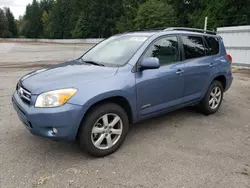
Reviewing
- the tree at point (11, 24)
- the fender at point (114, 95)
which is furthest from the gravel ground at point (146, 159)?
the tree at point (11, 24)

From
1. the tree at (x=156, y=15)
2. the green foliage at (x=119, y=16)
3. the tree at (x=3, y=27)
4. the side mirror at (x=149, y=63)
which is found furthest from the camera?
the tree at (x=3, y=27)

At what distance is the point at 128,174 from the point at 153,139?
104cm

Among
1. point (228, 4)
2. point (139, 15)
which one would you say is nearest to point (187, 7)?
point (139, 15)

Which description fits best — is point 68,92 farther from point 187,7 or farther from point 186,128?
point 187,7

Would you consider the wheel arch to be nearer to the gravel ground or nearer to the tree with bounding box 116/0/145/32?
the gravel ground

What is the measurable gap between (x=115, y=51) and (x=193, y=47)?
1513mm

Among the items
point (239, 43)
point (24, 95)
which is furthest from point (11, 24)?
point (24, 95)

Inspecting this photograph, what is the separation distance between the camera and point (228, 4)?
26625mm

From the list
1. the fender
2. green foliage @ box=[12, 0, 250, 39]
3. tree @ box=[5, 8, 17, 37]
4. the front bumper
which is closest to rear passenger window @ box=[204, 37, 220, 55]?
the fender

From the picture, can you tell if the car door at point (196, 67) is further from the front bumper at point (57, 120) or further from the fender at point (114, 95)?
the front bumper at point (57, 120)

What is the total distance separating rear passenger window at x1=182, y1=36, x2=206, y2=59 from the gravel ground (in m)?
1.26

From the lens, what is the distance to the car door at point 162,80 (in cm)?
345

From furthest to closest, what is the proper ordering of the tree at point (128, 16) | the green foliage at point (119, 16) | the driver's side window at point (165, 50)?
the tree at point (128, 16) < the green foliage at point (119, 16) < the driver's side window at point (165, 50)

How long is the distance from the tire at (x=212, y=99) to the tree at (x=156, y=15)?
40352 mm
